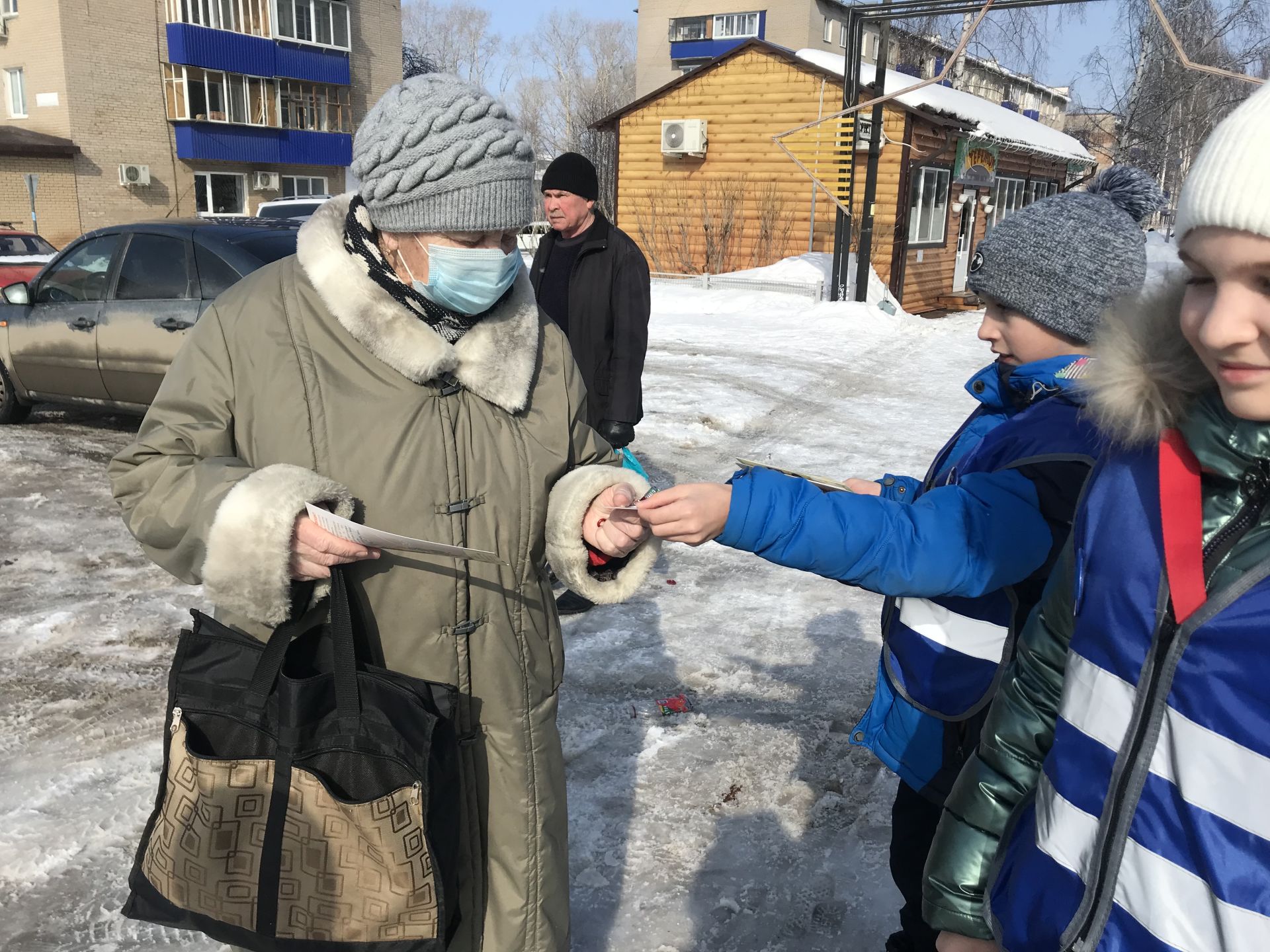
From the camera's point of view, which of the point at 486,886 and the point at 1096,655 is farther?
the point at 486,886

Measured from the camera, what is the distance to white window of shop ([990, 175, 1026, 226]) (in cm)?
2248

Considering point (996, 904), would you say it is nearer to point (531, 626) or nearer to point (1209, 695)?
point (1209, 695)

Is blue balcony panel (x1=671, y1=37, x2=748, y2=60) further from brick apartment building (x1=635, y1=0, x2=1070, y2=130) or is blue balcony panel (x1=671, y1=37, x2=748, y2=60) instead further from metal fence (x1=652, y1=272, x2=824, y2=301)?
metal fence (x1=652, y1=272, x2=824, y2=301)

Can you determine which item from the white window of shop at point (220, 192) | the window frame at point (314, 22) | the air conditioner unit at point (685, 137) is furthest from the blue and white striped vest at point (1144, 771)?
the window frame at point (314, 22)

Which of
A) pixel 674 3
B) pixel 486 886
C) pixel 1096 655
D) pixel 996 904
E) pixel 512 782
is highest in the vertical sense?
pixel 674 3

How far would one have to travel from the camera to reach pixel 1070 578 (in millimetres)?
1311

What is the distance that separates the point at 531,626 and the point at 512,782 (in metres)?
0.32

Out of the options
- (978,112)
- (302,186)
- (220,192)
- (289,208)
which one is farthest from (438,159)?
(302,186)

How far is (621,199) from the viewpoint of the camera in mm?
21125

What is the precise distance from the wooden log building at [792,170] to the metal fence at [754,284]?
2380 millimetres

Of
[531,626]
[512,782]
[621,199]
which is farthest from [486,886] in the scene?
[621,199]

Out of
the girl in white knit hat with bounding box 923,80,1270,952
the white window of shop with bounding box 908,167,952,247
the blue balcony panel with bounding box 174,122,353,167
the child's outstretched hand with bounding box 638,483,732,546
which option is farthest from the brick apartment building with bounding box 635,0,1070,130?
the girl in white knit hat with bounding box 923,80,1270,952

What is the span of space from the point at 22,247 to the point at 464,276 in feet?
63.9

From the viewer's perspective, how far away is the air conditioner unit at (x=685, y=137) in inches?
764
